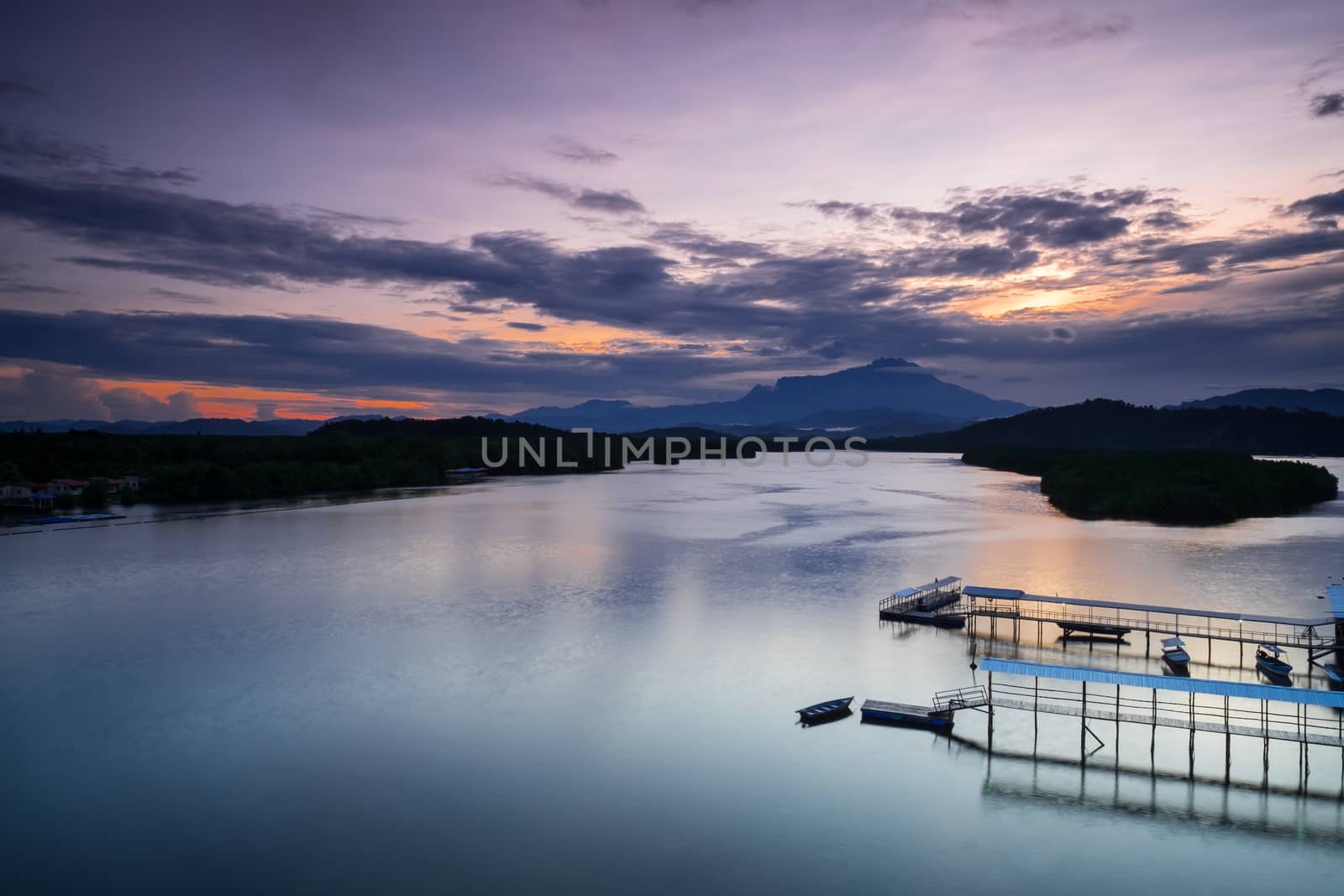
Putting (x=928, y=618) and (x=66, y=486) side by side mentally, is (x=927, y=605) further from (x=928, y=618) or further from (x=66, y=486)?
(x=66, y=486)

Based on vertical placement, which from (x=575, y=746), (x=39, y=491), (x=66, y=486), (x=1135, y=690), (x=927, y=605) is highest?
(x=66, y=486)

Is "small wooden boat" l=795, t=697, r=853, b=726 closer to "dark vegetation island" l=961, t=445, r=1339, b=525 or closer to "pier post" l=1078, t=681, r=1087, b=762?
"pier post" l=1078, t=681, r=1087, b=762

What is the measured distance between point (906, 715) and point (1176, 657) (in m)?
5.81

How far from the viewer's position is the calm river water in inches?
334

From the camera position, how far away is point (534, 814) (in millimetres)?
9469

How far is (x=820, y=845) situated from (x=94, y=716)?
1063 centimetres

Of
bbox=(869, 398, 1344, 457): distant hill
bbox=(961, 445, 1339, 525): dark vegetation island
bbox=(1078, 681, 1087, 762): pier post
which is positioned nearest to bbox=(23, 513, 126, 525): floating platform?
bbox=(1078, 681, 1087, 762): pier post

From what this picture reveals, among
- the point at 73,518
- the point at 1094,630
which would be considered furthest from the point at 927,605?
the point at 73,518

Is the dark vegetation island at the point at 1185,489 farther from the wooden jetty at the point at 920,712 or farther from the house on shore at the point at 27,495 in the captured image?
the house on shore at the point at 27,495

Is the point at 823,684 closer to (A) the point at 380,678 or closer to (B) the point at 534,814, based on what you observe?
(B) the point at 534,814

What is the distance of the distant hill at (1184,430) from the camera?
9488 cm

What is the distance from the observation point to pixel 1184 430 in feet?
328

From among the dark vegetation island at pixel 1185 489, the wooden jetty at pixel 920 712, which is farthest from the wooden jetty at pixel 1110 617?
the dark vegetation island at pixel 1185 489

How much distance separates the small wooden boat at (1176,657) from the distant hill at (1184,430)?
8850 cm
